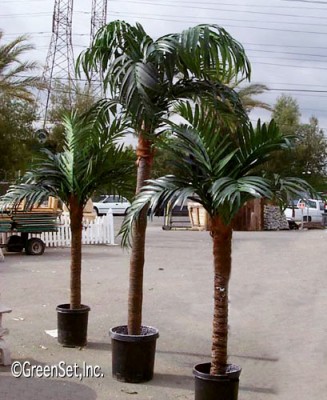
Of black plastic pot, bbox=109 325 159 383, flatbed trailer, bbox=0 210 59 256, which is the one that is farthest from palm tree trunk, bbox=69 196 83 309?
flatbed trailer, bbox=0 210 59 256

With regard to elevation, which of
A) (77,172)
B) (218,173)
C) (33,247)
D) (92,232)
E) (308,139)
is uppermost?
(308,139)

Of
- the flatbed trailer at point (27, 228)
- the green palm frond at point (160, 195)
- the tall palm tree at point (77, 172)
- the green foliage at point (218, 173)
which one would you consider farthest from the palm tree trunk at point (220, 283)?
the flatbed trailer at point (27, 228)

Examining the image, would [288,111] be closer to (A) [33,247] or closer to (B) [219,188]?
(A) [33,247]

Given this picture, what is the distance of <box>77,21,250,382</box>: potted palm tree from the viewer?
5355 mm

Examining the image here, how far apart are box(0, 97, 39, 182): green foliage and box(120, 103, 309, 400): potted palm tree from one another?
74.0ft

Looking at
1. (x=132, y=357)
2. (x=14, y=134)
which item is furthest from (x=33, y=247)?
(x=14, y=134)

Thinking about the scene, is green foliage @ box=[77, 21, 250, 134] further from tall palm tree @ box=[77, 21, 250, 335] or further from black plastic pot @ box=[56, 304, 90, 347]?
black plastic pot @ box=[56, 304, 90, 347]

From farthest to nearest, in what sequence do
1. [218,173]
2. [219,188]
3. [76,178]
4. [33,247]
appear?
[33,247] < [76,178] < [218,173] < [219,188]

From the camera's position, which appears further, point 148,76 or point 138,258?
point 138,258

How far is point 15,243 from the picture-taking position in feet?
51.4

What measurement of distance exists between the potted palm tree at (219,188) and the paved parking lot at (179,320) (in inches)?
31.5

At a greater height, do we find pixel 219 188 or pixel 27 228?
pixel 219 188

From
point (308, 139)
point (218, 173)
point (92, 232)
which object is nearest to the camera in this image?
point (218, 173)

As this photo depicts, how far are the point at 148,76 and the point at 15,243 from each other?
11.1 meters
